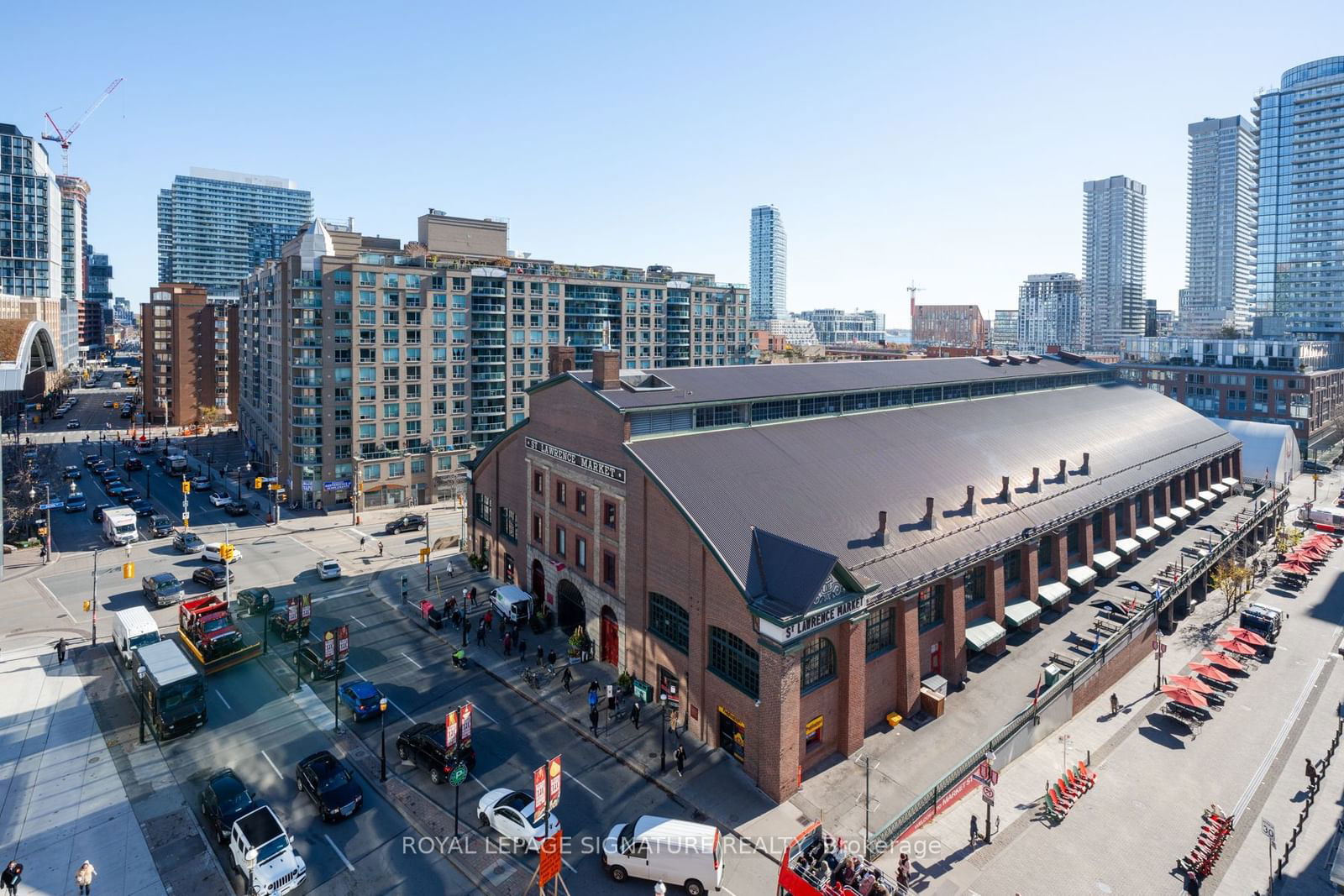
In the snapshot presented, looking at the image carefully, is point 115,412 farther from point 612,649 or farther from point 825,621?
point 825,621

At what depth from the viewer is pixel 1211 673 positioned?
151 feet

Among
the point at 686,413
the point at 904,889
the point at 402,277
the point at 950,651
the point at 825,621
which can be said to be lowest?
the point at 904,889

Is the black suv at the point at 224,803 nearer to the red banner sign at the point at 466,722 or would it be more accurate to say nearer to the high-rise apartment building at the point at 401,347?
the red banner sign at the point at 466,722

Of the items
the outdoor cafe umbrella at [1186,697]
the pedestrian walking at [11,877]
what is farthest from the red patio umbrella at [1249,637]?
the pedestrian walking at [11,877]

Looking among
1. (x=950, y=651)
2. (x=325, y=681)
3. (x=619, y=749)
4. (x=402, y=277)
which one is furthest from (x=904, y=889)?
(x=402, y=277)

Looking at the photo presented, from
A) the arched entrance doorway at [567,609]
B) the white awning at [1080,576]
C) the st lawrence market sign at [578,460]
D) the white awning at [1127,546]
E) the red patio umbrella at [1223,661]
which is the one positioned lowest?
the red patio umbrella at [1223,661]

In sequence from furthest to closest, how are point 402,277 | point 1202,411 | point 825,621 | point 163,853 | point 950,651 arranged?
1. point 1202,411
2. point 402,277
3. point 950,651
4. point 825,621
5. point 163,853

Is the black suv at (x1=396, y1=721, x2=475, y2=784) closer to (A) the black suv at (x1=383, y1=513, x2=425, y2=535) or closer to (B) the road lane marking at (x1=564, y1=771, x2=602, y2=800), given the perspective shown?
(B) the road lane marking at (x1=564, y1=771, x2=602, y2=800)

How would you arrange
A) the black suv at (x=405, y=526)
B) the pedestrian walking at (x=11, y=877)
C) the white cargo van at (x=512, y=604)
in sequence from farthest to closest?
the black suv at (x=405, y=526) → the white cargo van at (x=512, y=604) → the pedestrian walking at (x=11, y=877)

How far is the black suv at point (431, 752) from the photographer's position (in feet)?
113

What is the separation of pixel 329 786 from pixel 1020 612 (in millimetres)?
41342

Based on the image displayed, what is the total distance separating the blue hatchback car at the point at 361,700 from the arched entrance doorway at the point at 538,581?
50.0ft

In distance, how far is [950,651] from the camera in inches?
1698

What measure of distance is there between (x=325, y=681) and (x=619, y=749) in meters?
20.0
